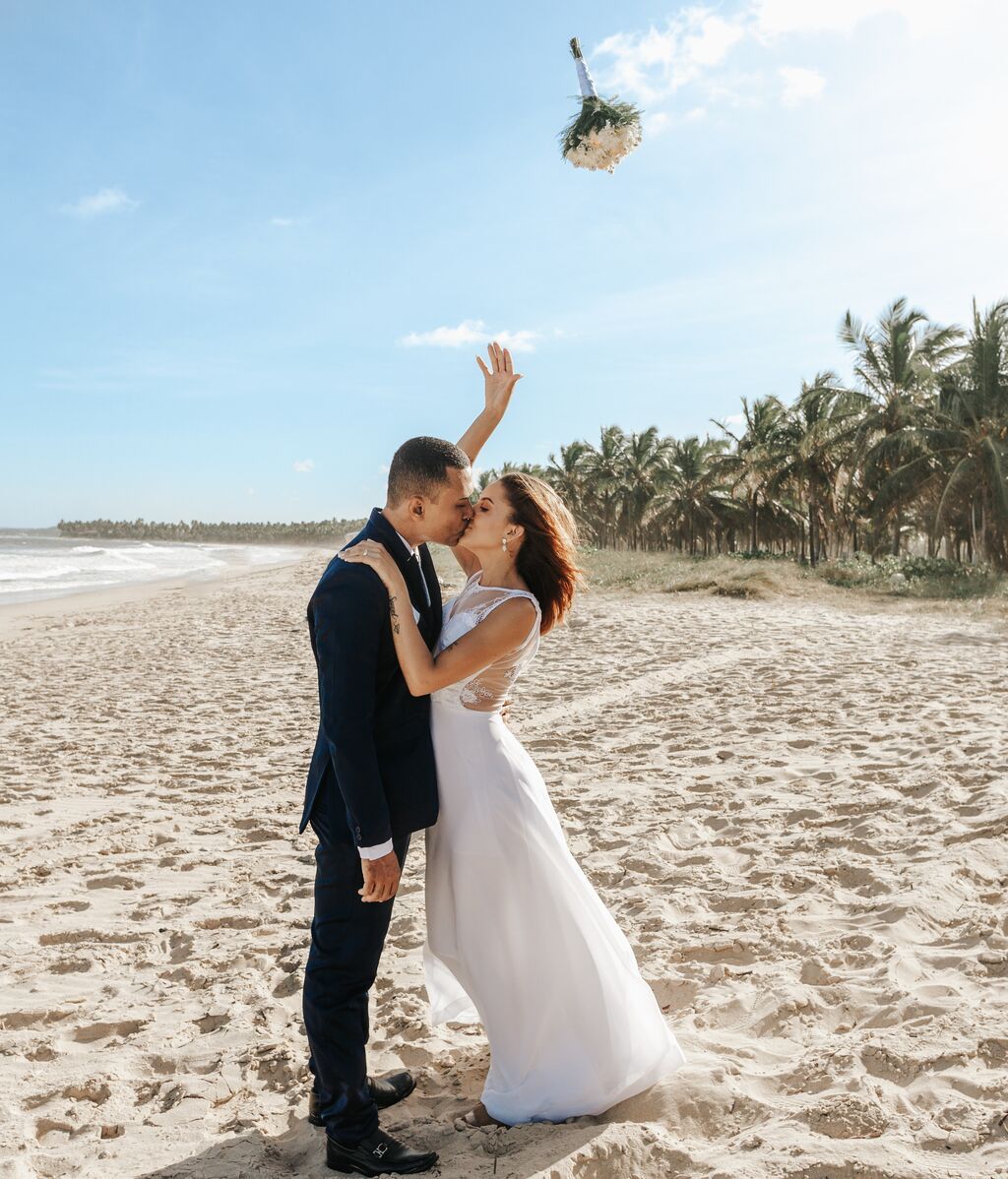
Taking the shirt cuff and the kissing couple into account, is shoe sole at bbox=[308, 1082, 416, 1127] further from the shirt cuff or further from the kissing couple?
the shirt cuff

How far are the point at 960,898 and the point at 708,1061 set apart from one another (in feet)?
5.57

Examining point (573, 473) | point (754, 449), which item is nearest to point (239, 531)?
point (573, 473)

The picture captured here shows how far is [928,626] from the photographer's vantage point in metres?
12.7

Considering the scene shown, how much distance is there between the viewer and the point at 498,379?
333cm

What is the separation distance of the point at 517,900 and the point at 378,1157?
0.73m

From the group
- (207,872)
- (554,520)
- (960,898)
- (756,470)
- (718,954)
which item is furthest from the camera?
(756,470)

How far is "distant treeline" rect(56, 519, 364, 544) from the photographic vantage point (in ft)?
341

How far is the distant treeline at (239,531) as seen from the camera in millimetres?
103812

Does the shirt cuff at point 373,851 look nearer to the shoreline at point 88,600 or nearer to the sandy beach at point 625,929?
the sandy beach at point 625,929

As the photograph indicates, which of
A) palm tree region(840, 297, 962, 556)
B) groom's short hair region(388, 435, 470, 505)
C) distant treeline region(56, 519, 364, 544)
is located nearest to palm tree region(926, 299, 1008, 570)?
palm tree region(840, 297, 962, 556)

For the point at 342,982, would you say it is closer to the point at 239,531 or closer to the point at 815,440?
the point at 815,440

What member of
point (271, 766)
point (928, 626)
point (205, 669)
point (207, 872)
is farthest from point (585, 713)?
point (928, 626)

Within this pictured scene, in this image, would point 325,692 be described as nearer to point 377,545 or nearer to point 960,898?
point 377,545

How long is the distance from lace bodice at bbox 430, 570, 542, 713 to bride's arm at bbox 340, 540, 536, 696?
4cm
